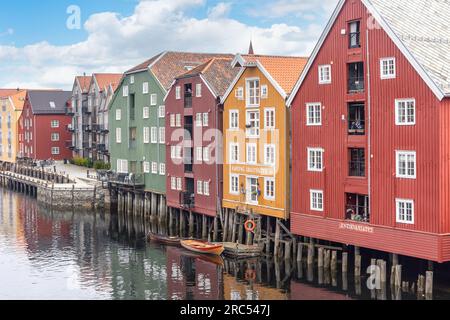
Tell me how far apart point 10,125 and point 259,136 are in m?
88.3

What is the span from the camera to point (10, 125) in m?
132

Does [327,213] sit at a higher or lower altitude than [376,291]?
higher

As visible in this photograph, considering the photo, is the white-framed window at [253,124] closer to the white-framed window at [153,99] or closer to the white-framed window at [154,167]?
the white-framed window at [154,167]

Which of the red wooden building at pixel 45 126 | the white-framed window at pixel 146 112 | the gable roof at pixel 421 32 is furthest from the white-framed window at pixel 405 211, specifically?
the red wooden building at pixel 45 126

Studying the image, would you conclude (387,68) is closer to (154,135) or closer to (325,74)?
(325,74)

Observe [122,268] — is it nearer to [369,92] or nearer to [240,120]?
[240,120]

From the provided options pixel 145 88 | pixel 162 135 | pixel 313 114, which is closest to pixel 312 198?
pixel 313 114

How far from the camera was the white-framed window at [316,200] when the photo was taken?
154ft

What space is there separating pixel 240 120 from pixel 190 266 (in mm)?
11587

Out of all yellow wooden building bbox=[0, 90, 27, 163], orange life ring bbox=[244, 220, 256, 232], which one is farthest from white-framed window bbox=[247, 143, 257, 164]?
yellow wooden building bbox=[0, 90, 27, 163]

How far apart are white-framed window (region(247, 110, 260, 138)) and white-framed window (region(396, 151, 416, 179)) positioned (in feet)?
47.0

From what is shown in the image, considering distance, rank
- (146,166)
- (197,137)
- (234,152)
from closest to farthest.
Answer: (234,152) < (197,137) < (146,166)

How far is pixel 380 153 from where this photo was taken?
4231cm
